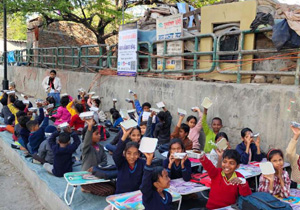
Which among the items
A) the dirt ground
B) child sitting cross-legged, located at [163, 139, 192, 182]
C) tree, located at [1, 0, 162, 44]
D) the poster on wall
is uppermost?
tree, located at [1, 0, 162, 44]

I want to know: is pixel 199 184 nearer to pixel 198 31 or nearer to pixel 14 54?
pixel 198 31

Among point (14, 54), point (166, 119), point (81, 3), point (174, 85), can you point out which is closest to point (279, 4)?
point (174, 85)

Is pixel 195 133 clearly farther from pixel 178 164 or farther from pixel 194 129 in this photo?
pixel 178 164

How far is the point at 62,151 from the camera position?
4793 millimetres

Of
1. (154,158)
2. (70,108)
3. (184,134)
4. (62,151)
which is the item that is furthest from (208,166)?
(70,108)

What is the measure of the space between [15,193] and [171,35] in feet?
16.7

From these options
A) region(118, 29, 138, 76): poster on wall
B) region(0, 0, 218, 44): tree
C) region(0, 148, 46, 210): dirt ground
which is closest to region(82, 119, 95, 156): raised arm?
region(0, 148, 46, 210): dirt ground

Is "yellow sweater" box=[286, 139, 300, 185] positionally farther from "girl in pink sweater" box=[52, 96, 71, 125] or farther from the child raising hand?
"girl in pink sweater" box=[52, 96, 71, 125]

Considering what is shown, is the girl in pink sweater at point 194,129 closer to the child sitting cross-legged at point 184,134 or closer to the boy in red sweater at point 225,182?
the child sitting cross-legged at point 184,134

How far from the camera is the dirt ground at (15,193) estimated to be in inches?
186

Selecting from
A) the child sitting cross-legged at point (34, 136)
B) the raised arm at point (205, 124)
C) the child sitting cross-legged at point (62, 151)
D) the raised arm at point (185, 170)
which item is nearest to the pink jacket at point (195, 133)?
the raised arm at point (205, 124)

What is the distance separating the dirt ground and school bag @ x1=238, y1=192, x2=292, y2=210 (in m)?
3.09

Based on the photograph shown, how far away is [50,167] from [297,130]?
4027mm

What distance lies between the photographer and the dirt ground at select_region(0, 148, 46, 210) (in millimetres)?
4719
